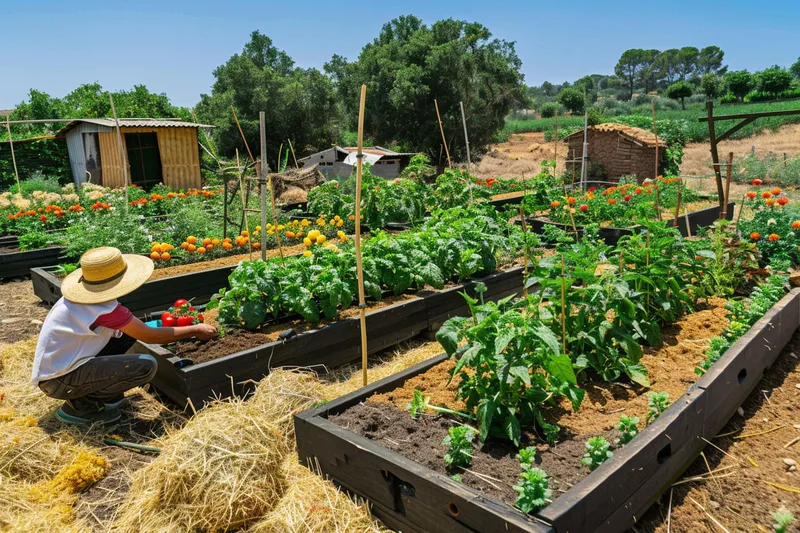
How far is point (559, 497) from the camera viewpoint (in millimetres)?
2244

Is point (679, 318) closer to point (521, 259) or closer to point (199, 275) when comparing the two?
point (521, 259)

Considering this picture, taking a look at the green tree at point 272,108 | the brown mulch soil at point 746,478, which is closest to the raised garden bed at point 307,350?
the brown mulch soil at point 746,478

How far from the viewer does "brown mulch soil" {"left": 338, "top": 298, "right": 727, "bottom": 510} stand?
260 cm

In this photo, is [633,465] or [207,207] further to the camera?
[207,207]

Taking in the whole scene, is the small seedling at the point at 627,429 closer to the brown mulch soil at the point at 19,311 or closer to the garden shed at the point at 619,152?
the brown mulch soil at the point at 19,311

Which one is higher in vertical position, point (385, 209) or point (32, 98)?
point (32, 98)

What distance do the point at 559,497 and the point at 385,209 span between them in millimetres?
6755

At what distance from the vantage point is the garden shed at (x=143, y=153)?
1861cm

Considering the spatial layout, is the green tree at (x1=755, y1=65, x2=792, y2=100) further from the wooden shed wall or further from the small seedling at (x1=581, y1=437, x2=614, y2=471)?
the small seedling at (x1=581, y1=437, x2=614, y2=471)

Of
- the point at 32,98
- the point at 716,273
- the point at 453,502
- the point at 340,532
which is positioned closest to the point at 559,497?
the point at 453,502

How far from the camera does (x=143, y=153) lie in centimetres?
1939

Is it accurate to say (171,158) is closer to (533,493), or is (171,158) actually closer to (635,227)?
(635,227)

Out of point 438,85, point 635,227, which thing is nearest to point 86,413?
point 635,227

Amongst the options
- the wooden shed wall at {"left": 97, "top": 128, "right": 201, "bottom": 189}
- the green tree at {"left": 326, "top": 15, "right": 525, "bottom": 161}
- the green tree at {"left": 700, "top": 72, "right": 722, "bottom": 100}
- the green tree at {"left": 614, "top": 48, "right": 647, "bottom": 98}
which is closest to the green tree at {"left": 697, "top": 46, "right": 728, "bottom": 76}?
the green tree at {"left": 614, "top": 48, "right": 647, "bottom": 98}
